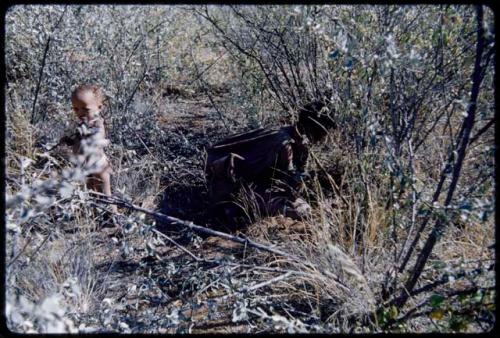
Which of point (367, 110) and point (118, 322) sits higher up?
point (367, 110)

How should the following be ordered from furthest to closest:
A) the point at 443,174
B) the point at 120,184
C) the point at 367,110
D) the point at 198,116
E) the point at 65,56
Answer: the point at 198,116 < the point at 65,56 < the point at 120,184 < the point at 367,110 < the point at 443,174

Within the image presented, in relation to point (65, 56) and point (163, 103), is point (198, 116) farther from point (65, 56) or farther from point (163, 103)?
point (65, 56)

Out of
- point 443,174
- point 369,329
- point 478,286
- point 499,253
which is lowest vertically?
point 369,329

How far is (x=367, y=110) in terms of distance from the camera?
8.76 feet

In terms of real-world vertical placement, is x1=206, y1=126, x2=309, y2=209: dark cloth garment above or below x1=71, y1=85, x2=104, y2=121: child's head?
below

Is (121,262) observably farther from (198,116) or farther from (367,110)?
(198,116)

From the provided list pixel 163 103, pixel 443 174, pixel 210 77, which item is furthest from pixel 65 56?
pixel 443 174

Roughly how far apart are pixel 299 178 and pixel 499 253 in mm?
1427

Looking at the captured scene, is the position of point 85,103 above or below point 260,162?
above

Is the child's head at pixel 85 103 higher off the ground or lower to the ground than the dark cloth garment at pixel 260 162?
higher

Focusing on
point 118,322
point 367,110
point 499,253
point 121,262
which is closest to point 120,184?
point 121,262

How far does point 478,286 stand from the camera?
7.65 ft

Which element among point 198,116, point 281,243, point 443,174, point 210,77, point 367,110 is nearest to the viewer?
point 443,174

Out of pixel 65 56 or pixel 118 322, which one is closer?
pixel 118 322
